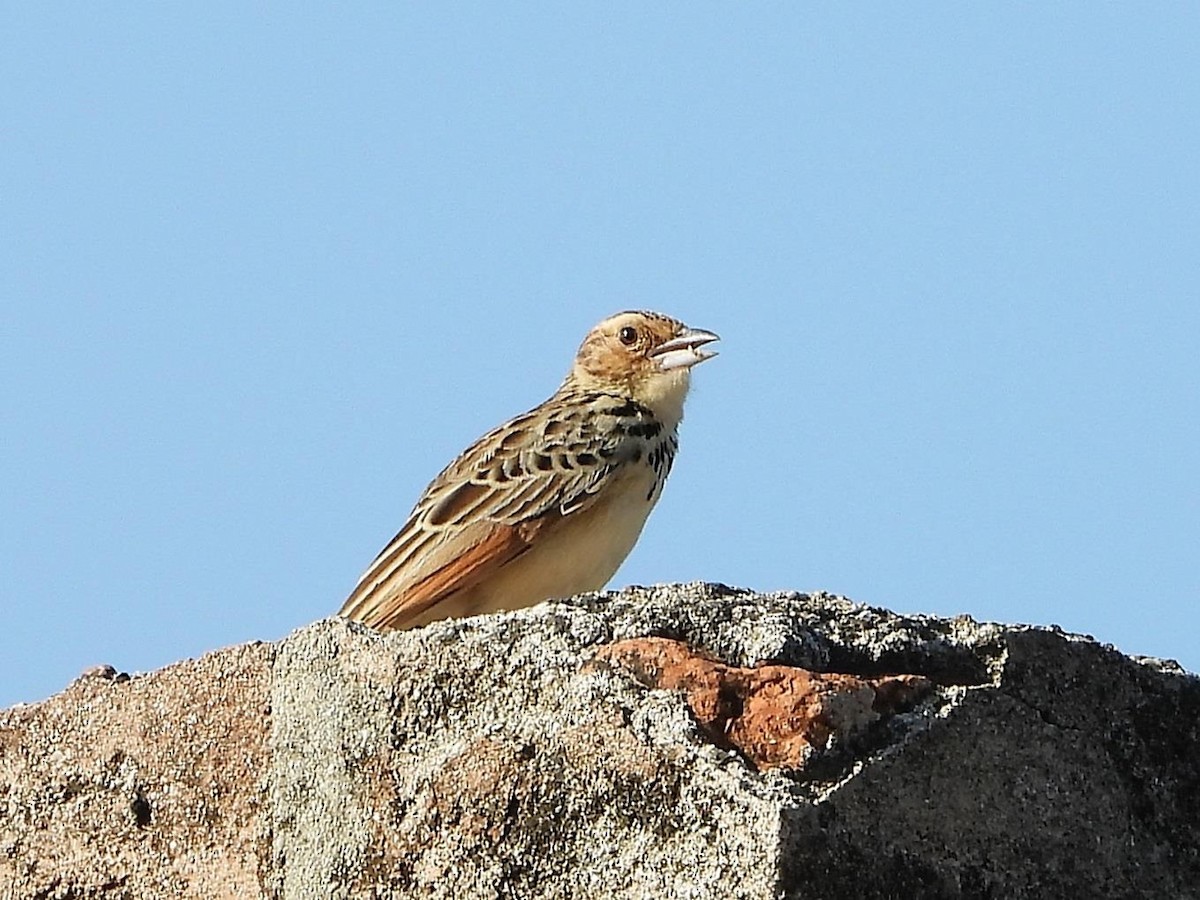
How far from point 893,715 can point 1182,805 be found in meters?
0.59

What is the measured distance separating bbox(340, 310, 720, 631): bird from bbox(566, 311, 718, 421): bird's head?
0.62 ft

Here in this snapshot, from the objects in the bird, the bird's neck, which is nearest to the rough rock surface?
the bird

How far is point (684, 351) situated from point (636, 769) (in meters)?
5.91

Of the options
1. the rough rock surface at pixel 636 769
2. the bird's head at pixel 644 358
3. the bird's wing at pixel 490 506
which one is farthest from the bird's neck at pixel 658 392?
the rough rock surface at pixel 636 769

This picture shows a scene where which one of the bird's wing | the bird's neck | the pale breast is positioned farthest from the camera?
the bird's neck

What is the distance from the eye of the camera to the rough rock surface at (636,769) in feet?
10.5

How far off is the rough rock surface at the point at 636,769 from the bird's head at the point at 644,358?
4.83 meters

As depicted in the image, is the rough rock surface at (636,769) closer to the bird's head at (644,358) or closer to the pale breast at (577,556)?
the pale breast at (577,556)

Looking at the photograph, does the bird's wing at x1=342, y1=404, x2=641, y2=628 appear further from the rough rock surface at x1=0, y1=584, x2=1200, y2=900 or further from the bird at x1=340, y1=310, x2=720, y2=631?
the rough rock surface at x1=0, y1=584, x2=1200, y2=900

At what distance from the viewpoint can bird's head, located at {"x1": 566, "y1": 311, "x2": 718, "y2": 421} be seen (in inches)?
350

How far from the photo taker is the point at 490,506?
25.2ft

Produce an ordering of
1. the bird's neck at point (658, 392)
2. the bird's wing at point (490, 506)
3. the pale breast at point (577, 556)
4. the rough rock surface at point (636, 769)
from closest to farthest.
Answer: the rough rock surface at point (636, 769) < the bird's wing at point (490, 506) < the pale breast at point (577, 556) < the bird's neck at point (658, 392)

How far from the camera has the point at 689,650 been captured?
3510 millimetres

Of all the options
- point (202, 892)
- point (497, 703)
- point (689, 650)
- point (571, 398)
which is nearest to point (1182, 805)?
point (689, 650)
